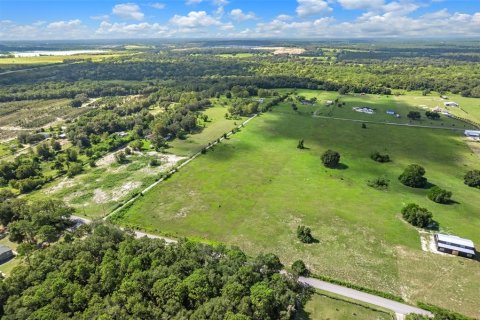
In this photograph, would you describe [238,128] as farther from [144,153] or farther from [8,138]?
[8,138]

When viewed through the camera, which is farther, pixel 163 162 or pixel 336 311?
pixel 163 162

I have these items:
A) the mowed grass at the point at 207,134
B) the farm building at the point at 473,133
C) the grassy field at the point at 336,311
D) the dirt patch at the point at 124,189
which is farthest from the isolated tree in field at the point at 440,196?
the dirt patch at the point at 124,189

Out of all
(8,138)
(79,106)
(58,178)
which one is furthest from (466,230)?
(79,106)

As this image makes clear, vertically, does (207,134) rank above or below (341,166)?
above

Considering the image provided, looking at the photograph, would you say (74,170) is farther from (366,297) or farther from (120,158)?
(366,297)

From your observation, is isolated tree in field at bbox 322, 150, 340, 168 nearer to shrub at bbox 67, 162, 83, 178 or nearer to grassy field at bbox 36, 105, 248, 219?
grassy field at bbox 36, 105, 248, 219

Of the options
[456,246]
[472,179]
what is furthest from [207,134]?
[456,246]
